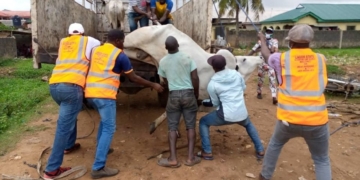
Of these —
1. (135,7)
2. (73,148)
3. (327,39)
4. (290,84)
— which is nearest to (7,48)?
(135,7)

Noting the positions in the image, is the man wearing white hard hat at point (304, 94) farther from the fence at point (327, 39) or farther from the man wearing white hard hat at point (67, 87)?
the fence at point (327, 39)

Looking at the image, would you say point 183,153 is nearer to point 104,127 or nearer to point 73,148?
point 104,127

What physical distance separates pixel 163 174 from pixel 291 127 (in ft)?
4.71

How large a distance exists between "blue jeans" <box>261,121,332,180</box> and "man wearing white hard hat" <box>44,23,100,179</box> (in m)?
2.01

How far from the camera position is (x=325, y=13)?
30062 mm

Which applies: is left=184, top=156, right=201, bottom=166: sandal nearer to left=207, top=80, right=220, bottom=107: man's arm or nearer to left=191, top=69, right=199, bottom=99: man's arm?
left=207, top=80, right=220, bottom=107: man's arm

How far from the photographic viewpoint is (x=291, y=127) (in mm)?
3092

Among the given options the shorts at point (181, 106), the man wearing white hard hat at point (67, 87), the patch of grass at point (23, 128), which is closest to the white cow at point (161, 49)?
the shorts at point (181, 106)

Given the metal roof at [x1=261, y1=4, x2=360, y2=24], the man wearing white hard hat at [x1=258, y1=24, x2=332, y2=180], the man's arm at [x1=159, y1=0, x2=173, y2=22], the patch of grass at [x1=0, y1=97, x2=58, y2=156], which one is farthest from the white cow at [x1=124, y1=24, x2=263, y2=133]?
the metal roof at [x1=261, y1=4, x2=360, y2=24]

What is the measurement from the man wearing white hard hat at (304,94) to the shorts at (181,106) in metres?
1.08

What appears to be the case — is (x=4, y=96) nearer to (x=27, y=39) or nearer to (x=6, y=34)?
(x=6, y=34)

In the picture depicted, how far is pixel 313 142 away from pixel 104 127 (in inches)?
80.9

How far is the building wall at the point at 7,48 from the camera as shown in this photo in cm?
1370

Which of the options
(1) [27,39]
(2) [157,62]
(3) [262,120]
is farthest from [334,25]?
(2) [157,62]
